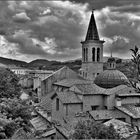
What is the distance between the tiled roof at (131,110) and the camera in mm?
24420

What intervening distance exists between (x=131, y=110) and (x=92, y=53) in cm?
1942

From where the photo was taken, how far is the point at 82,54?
44.7m

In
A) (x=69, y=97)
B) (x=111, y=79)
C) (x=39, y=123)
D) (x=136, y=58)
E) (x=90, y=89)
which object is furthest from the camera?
(x=111, y=79)

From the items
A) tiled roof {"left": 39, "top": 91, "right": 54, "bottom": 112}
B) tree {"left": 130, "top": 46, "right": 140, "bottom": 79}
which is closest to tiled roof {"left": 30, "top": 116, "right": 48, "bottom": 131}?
tiled roof {"left": 39, "top": 91, "right": 54, "bottom": 112}

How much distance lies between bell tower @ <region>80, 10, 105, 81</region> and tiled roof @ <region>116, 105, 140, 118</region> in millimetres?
17411

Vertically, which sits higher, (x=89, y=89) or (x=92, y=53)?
(x=92, y=53)

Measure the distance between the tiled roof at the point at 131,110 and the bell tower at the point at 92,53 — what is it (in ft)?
57.1

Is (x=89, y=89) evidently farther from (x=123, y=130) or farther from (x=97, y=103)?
(x=123, y=130)

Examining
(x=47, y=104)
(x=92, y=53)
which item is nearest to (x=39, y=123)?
(x=47, y=104)

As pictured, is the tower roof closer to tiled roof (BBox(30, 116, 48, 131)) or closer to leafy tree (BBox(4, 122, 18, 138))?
tiled roof (BBox(30, 116, 48, 131))

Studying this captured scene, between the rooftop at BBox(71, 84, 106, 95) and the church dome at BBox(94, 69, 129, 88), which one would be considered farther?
the church dome at BBox(94, 69, 129, 88)

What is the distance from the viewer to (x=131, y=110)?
25328mm

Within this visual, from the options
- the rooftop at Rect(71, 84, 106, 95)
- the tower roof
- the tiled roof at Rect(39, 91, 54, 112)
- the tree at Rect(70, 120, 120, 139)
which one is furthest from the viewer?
the tower roof

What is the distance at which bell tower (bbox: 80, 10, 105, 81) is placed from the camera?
43.0 m
